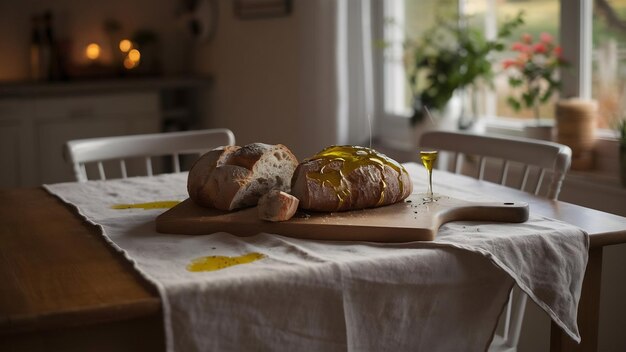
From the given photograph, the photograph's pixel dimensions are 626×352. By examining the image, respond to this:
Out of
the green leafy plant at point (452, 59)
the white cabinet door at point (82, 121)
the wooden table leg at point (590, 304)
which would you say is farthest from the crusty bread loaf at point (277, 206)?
the white cabinet door at point (82, 121)

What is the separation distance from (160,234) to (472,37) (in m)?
1.79

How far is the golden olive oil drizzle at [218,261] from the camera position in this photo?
1.19 meters

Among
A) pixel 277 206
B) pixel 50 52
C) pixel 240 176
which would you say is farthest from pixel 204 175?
pixel 50 52

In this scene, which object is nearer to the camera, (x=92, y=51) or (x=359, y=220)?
(x=359, y=220)

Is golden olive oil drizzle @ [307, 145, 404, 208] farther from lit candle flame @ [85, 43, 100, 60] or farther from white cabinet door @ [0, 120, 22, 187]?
lit candle flame @ [85, 43, 100, 60]

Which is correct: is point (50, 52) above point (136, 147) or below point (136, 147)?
above

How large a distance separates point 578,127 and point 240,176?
1.35m

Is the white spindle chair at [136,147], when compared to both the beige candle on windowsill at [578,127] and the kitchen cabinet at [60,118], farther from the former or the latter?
the kitchen cabinet at [60,118]

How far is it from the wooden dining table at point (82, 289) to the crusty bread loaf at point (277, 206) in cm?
25

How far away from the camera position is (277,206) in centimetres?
136

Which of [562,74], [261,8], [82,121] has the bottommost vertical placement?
[82,121]

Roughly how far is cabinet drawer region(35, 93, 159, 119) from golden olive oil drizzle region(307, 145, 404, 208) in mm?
2897

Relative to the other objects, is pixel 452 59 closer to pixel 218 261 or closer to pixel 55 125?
pixel 218 261

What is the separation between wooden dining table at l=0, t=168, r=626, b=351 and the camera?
1.03m
